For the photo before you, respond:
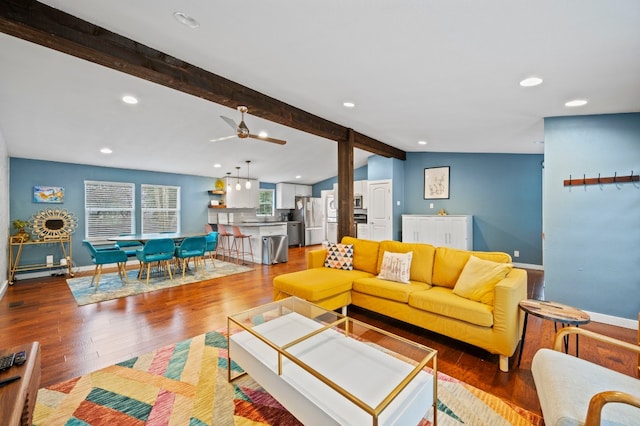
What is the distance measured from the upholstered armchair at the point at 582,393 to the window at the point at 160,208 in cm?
760

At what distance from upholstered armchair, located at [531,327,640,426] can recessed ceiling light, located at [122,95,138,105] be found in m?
4.53

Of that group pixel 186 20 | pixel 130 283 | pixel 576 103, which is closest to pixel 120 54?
pixel 186 20

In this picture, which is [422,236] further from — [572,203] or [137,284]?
[137,284]

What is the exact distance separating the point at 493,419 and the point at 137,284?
5.16m

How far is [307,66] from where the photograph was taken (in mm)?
2453

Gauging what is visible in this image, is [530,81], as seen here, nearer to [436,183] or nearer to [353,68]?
[353,68]

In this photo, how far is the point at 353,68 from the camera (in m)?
2.41

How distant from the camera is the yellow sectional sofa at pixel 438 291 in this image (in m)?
2.18

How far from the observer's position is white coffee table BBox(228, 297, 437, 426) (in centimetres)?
132

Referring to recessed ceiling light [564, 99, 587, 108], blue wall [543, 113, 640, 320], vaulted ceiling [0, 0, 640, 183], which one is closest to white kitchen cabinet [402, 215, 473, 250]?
vaulted ceiling [0, 0, 640, 183]

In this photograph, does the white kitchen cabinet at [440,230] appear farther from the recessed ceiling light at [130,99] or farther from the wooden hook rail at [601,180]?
the recessed ceiling light at [130,99]

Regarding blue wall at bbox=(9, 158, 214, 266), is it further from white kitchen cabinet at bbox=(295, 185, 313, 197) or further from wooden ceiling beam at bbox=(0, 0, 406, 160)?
wooden ceiling beam at bbox=(0, 0, 406, 160)

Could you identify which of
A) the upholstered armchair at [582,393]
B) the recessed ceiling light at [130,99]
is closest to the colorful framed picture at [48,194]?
the recessed ceiling light at [130,99]

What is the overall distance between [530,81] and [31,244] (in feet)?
25.9
